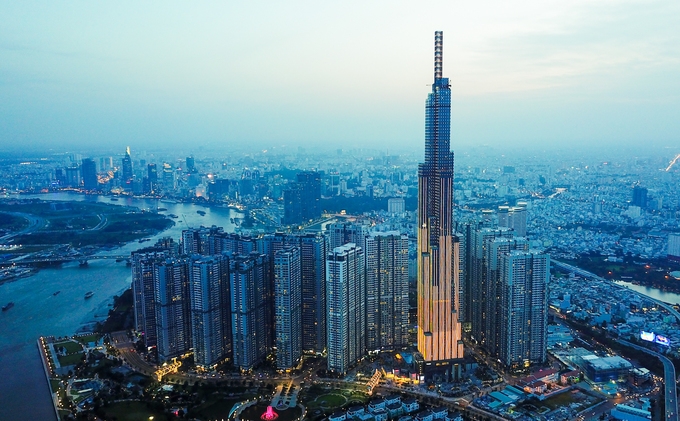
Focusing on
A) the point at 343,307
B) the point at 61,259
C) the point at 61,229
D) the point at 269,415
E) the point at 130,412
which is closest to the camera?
the point at 269,415

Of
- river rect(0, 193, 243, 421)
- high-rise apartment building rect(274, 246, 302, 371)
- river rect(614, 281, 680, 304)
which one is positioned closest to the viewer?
river rect(0, 193, 243, 421)

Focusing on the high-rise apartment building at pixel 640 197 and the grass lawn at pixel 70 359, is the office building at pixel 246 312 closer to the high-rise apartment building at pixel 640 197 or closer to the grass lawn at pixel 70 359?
the grass lawn at pixel 70 359

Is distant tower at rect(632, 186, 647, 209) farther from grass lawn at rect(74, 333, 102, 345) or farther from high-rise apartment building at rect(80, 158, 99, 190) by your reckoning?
high-rise apartment building at rect(80, 158, 99, 190)

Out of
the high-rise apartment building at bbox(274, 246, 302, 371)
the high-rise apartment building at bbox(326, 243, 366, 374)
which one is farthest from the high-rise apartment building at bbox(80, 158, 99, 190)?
the high-rise apartment building at bbox(326, 243, 366, 374)

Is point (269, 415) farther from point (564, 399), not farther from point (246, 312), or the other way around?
point (564, 399)

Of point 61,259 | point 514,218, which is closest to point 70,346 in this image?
point 61,259

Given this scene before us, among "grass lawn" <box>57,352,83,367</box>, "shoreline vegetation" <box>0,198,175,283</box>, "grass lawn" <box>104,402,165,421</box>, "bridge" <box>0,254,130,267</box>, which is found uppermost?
"shoreline vegetation" <box>0,198,175,283</box>
